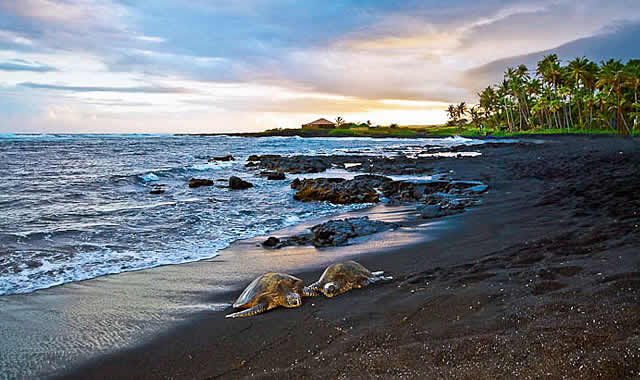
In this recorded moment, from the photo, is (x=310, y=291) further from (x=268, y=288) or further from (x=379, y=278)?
(x=379, y=278)

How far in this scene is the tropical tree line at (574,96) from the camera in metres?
49.5

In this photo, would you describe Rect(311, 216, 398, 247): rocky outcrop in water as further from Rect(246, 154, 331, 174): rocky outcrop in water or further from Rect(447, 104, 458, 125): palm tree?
Rect(447, 104, 458, 125): palm tree

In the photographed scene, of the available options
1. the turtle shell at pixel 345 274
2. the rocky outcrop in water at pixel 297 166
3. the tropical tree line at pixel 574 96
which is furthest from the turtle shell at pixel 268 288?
the tropical tree line at pixel 574 96

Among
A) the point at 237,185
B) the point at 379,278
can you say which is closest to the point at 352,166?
the point at 237,185

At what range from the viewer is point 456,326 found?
3.19 meters

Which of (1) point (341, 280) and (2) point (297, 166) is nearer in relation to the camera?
(1) point (341, 280)

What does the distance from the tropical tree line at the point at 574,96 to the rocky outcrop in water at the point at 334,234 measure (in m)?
50.5

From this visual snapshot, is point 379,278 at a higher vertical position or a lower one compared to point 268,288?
lower

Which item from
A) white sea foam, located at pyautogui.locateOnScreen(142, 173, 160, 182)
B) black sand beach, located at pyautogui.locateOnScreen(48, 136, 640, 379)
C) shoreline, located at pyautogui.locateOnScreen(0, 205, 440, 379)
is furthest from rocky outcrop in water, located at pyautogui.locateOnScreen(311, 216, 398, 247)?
white sea foam, located at pyautogui.locateOnScreen(142, 173, 160, 182)

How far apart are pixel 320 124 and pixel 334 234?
147 m

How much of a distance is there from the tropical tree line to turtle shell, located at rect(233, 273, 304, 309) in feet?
178

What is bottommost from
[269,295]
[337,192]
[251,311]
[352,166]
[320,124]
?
[251,311]

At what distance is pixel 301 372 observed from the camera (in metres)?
2.96

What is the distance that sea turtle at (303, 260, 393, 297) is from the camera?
494 cm
